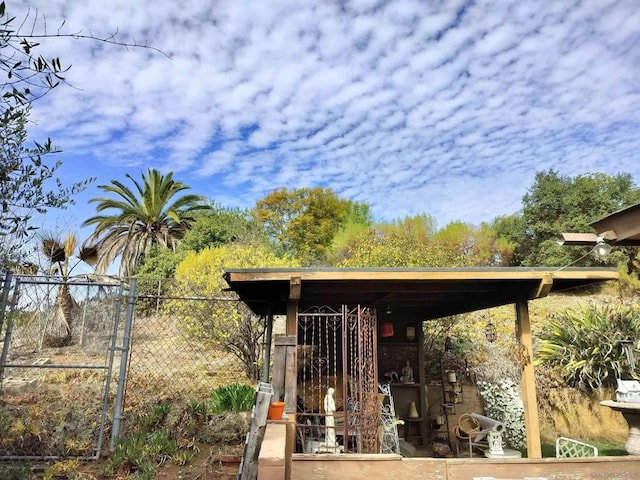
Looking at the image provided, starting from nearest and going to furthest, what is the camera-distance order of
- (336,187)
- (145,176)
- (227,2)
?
(227,2) → (145,176) → (336,187)

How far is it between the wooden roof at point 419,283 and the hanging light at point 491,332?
A: 165 inches

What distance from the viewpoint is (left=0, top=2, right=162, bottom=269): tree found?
5.56 ft

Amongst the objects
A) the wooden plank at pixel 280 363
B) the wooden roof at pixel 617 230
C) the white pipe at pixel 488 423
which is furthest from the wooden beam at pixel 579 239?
the white pipe at pixel 488 423

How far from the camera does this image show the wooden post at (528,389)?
15.6 ft

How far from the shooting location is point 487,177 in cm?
1716

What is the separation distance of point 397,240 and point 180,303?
824 cm

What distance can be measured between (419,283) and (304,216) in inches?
719

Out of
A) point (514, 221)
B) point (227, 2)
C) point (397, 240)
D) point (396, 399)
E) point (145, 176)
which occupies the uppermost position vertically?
point (145, 176)

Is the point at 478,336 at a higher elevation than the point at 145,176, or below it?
below

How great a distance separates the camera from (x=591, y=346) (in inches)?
315

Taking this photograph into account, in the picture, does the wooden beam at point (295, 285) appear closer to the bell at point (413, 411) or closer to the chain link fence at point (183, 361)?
the chain link fence at point (183, 361)

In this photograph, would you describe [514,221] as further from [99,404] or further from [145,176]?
[99,404]

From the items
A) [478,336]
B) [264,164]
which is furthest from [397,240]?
[264,164]

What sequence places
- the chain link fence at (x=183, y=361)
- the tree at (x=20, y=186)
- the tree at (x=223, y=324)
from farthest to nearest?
the tree at (x=223, y=324)
the chain link fence at (x=183, y=361)
the tree at (x=20, y=186)
